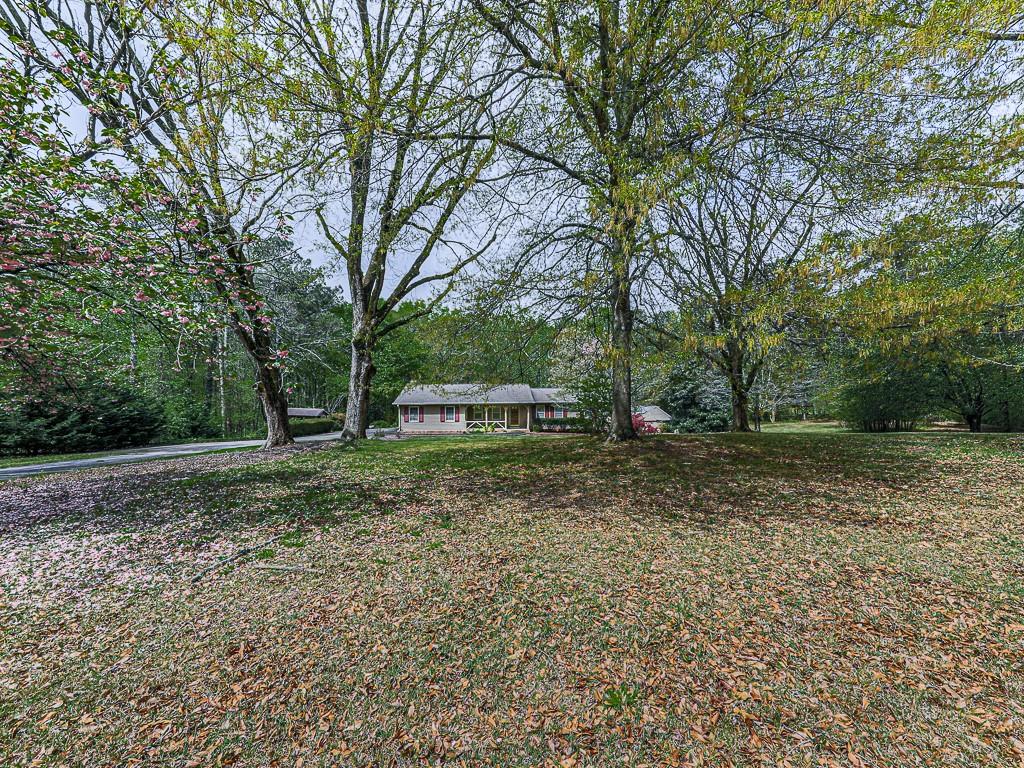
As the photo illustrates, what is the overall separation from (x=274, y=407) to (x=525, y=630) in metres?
12.1

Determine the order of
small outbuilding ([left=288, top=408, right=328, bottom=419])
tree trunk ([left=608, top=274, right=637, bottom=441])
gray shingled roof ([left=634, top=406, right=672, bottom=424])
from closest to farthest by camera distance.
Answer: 1. tree trunk ([left=608, top=274, right=637, bottom=441])
2. gray shingled roof ([left=634, top=406, right=672, bottom=424])
3. small outbuilding ([left=288, top=408, right=328, bottom=419])

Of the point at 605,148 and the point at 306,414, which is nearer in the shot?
the point at 605,148

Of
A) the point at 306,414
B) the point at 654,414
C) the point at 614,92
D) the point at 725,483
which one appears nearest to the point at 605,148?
the point at 614,92

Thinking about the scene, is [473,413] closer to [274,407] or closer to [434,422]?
[434,422]

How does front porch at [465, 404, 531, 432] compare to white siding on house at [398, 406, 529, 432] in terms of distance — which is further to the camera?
front porch at [465, 404, 531, 432]

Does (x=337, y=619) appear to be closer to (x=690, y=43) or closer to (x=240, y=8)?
(x=240, y=8)

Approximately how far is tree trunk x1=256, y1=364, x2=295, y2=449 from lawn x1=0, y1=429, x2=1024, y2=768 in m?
6.30

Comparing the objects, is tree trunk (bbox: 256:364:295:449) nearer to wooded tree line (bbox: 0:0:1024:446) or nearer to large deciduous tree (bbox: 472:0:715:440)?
wooded tree line (bbox: 0:0:1024:446)

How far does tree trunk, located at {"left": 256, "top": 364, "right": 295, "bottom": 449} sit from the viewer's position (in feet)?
39.5

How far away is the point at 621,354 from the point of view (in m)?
6.57

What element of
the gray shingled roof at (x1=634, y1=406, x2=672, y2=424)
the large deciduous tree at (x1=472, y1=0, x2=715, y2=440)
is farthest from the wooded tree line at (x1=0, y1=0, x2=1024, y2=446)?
the gray shingled roof at (x1=634, y1=406, x2=672, y2=424)

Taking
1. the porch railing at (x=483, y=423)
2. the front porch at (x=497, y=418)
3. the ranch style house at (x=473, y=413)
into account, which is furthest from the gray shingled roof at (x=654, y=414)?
the porch railing at (x=483, y=423)

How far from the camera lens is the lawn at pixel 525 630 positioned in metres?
1.98

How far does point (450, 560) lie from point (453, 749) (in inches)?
81.9
